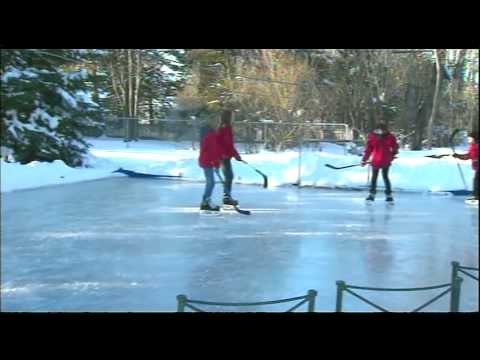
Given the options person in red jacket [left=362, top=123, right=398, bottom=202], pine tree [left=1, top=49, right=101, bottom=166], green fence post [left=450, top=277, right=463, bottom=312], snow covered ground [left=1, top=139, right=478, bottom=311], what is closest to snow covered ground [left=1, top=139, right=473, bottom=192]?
snow covered ground [left=1, top=139, right=478, bottom=311]

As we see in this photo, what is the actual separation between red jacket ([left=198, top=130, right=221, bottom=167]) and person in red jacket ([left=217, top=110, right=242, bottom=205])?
42 millimetres

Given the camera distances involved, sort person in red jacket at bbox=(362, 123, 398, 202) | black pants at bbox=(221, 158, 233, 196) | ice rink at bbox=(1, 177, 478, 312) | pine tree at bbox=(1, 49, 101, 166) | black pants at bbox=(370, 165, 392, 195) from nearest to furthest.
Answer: ice rink at bbox=(1, 177, 478, 312)
black pants at bbox=(221, 158, 233, 196)
person in red jacket at bbox=(362, 123, 398, 202)
black pants at bbox=(370, 165, 392, 195)
pine tree at bbox=(1, 49, 101, 166)

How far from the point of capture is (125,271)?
136 inches

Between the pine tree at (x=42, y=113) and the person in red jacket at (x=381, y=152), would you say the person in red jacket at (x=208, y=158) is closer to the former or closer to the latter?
the person in red jacket at (x=381, y=152)

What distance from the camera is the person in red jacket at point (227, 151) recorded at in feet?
14.5

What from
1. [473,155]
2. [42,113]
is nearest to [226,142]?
[473,155]

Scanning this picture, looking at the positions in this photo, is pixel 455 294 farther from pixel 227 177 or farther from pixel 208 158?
pixel 208 158

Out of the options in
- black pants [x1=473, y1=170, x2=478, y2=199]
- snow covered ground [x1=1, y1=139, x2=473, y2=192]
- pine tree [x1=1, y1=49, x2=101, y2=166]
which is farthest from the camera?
pine tree [x1=1, y1=49, x2=101, y2=166]

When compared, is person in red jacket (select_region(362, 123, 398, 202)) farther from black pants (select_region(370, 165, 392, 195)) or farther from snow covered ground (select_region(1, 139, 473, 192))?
snow covered ground (select_region(1, 139, 473, 192))

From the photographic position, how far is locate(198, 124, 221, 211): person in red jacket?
4.43 m
